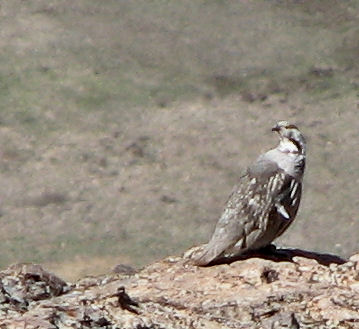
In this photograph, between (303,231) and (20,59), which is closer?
(303,231)

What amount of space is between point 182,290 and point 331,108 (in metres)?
18.0

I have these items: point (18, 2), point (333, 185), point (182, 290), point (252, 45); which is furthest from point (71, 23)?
point (182, 290)

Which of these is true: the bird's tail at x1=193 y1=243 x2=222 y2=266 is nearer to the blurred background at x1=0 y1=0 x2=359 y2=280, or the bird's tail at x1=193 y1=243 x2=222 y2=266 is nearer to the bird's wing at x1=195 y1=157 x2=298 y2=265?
the bird's wing at x1=195 y1=157 x2=298 y2=265

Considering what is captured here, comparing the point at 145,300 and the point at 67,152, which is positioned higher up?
the point at 145,300

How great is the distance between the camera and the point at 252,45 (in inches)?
1131

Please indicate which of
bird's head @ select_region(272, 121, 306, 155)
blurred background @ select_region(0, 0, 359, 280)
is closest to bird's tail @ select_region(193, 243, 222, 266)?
bird's head @ select_region(272, 121, 306, 155)

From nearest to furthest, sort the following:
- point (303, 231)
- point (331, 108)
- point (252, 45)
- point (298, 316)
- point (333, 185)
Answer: point (298, 316) → point (303, 231) → point (333, 185) → point (331, 108) → point (252, 45)

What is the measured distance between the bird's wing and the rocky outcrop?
1.12 metres

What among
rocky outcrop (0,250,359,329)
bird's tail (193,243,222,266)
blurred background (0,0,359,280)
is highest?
rocky outcrop (0,250,359,329)

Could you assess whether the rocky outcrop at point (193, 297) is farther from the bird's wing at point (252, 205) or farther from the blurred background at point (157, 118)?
the blurred background at point (157, 118)

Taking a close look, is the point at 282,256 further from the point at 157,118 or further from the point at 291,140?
the point at 157,118

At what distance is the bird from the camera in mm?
10547

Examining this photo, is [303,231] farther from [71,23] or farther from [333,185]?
[71,23]

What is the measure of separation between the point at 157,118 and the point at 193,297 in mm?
17513
